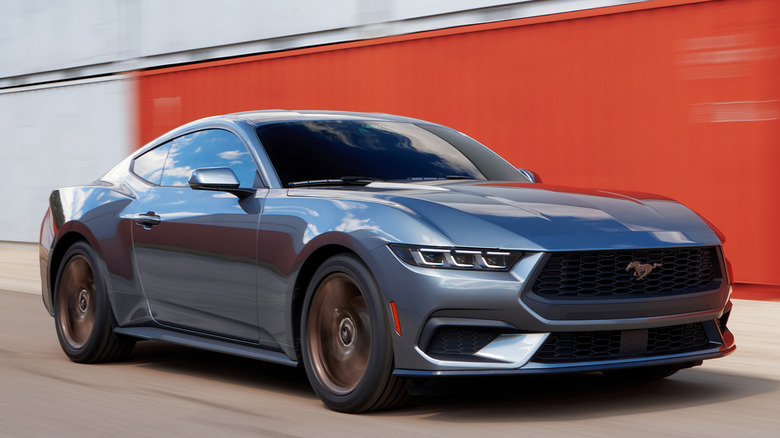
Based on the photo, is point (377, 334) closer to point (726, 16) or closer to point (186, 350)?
point (186, 350)

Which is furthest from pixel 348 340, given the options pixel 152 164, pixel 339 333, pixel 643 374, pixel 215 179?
pixel 152 164

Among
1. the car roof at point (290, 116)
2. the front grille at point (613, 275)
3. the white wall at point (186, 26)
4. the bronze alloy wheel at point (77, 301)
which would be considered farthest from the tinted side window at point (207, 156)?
the white wall at point (186, 26)

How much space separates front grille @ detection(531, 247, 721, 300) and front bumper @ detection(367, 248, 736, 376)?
62 millimetres

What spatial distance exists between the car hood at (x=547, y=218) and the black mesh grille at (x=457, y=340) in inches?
14.4

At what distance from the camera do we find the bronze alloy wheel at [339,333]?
495cm

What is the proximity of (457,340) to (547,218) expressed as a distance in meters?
0.66

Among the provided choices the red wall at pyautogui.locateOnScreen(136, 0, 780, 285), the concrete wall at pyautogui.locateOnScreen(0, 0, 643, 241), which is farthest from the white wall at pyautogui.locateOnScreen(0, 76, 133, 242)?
the red wall at pyautogui.locateOnScreen(136, 0, 780, 285)

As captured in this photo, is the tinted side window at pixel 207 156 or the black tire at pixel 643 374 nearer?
the black tire at pixel 643 374

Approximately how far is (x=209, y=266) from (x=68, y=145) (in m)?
14.9

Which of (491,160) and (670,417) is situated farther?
(491,160)

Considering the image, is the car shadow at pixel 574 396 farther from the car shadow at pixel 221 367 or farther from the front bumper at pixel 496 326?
the car shadow at pixel 221 367

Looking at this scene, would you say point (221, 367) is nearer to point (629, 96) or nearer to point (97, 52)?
point (629, 96)

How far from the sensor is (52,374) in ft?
20.9

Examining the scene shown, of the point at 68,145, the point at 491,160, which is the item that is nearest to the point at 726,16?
the point at 491,160
